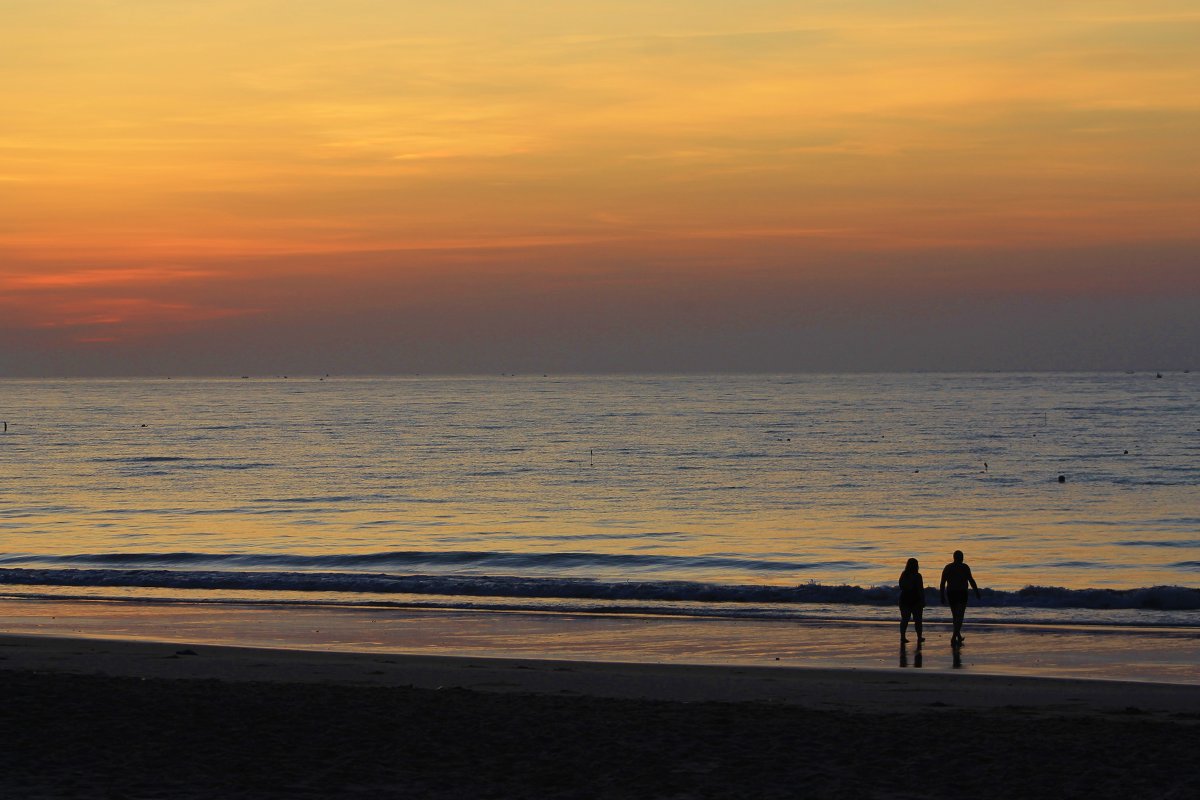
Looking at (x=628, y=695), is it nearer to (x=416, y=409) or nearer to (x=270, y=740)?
(x=270, y=740)

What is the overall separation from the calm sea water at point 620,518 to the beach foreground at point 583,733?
9.17 m

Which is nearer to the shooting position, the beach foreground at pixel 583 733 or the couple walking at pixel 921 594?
the beach foreground at pixel 583 733

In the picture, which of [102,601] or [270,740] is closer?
[270,740]

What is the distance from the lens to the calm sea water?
29641 millimetres

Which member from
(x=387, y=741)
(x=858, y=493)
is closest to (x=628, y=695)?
(x=387, y=741)

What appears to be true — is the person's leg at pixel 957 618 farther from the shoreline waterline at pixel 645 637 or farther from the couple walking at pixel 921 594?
the shoreline waterline at pixel 645 637

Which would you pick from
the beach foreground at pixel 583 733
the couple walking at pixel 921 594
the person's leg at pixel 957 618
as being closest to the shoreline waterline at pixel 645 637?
the person's leg at pixel 957 618

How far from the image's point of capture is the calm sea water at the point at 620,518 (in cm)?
2964

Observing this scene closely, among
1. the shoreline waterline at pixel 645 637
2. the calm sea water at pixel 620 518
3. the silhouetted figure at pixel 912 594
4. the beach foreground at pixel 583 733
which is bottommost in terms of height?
the beach foreground at pixel 583 733

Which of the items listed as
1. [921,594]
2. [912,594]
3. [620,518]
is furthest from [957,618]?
[620,518]

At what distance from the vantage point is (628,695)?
1636cm

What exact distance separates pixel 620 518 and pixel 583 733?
32.5 meters

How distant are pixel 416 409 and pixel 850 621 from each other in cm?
14567

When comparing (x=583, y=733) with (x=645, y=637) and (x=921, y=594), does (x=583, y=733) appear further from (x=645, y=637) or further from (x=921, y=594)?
(x=645, y=637)
